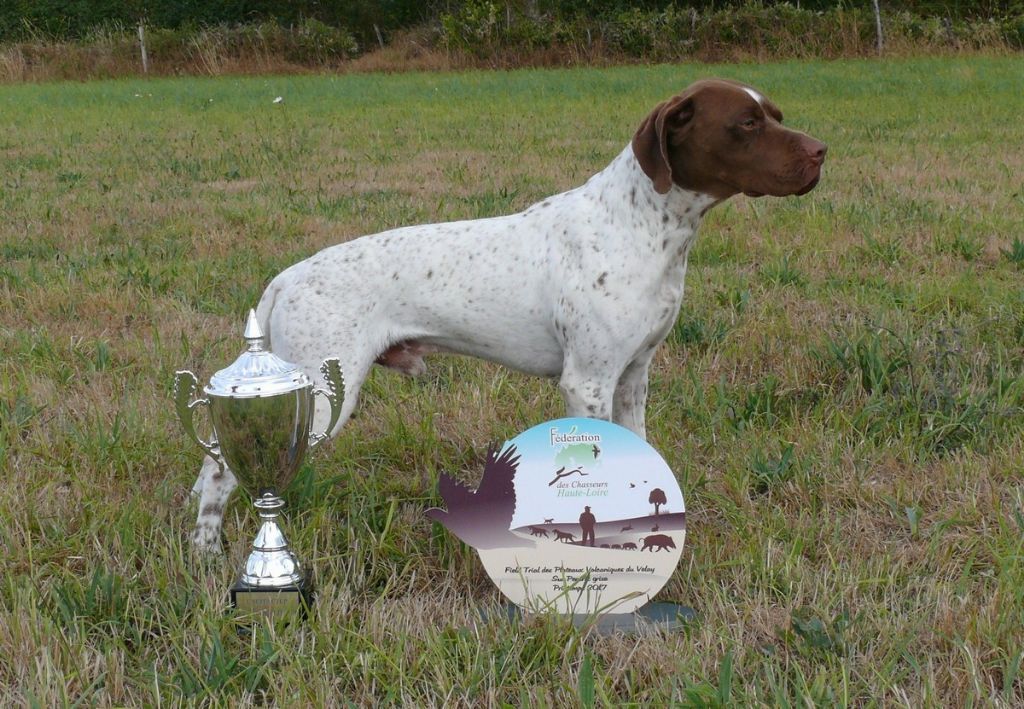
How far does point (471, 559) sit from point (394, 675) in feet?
1.91

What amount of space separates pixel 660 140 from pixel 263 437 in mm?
1391

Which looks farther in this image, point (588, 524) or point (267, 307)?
point (267, 307)

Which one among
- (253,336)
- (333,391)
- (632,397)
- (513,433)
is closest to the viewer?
(253,336)

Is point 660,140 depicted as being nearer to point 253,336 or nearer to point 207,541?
point 253,336

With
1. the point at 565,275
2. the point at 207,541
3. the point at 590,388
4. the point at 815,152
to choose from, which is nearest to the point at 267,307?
the point at 207,541

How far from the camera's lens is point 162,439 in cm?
377

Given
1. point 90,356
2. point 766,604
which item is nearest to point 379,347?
point 766,604

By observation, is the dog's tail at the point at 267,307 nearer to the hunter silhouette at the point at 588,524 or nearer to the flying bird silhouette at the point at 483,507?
the flying bird silhouette at the point at 483,507

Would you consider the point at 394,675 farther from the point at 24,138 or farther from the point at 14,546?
the point at 24,138

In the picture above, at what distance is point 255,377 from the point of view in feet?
8.91

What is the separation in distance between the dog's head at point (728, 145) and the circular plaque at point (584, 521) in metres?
0.81

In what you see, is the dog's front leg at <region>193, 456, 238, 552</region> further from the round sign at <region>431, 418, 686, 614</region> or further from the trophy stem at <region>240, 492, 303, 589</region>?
the round sign at <region>431, 418, 686, 614</region>

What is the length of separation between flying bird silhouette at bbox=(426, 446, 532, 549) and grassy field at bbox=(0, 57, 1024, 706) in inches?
7.3

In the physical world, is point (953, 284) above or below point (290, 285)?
below
